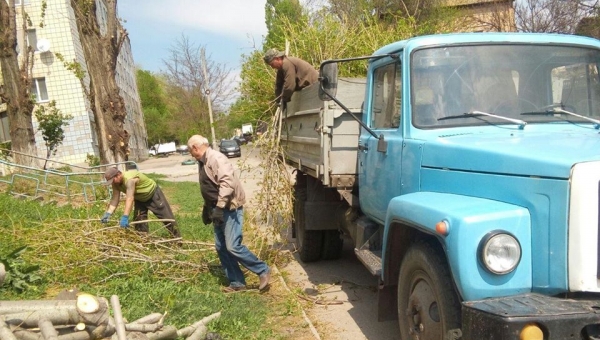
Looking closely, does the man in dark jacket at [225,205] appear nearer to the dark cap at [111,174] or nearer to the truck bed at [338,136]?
the truck bed at [338,136]

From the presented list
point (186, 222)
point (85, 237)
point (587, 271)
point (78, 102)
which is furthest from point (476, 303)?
point (78, 102)

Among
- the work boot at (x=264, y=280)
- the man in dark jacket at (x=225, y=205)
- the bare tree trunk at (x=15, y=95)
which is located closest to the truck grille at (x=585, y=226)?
the man in dark jacket at (x=225, y=205)

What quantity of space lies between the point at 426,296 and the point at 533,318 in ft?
3.24

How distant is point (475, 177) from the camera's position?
3.44 meters

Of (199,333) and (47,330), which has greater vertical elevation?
(47,330)

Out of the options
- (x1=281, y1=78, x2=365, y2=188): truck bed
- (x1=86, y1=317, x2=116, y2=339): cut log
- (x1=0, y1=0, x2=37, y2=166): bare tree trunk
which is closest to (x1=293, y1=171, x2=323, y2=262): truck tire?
(x1=281, y1=78, x2=365, y2=188): truck bed

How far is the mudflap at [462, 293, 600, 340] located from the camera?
2537 mm

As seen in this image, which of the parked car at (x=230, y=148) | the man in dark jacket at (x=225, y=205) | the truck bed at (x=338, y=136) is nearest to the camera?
the truck bed at (x=338, y=136)

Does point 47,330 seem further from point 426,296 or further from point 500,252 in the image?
point 500,252

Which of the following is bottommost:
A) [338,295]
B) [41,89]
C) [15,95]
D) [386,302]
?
[338,295]

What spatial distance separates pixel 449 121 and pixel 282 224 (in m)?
3.79

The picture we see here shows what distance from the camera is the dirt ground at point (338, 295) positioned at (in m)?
5.00

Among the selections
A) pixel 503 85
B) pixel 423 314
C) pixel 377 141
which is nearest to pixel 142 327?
pixel 423 314

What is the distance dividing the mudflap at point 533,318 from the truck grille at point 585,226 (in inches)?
4.8
